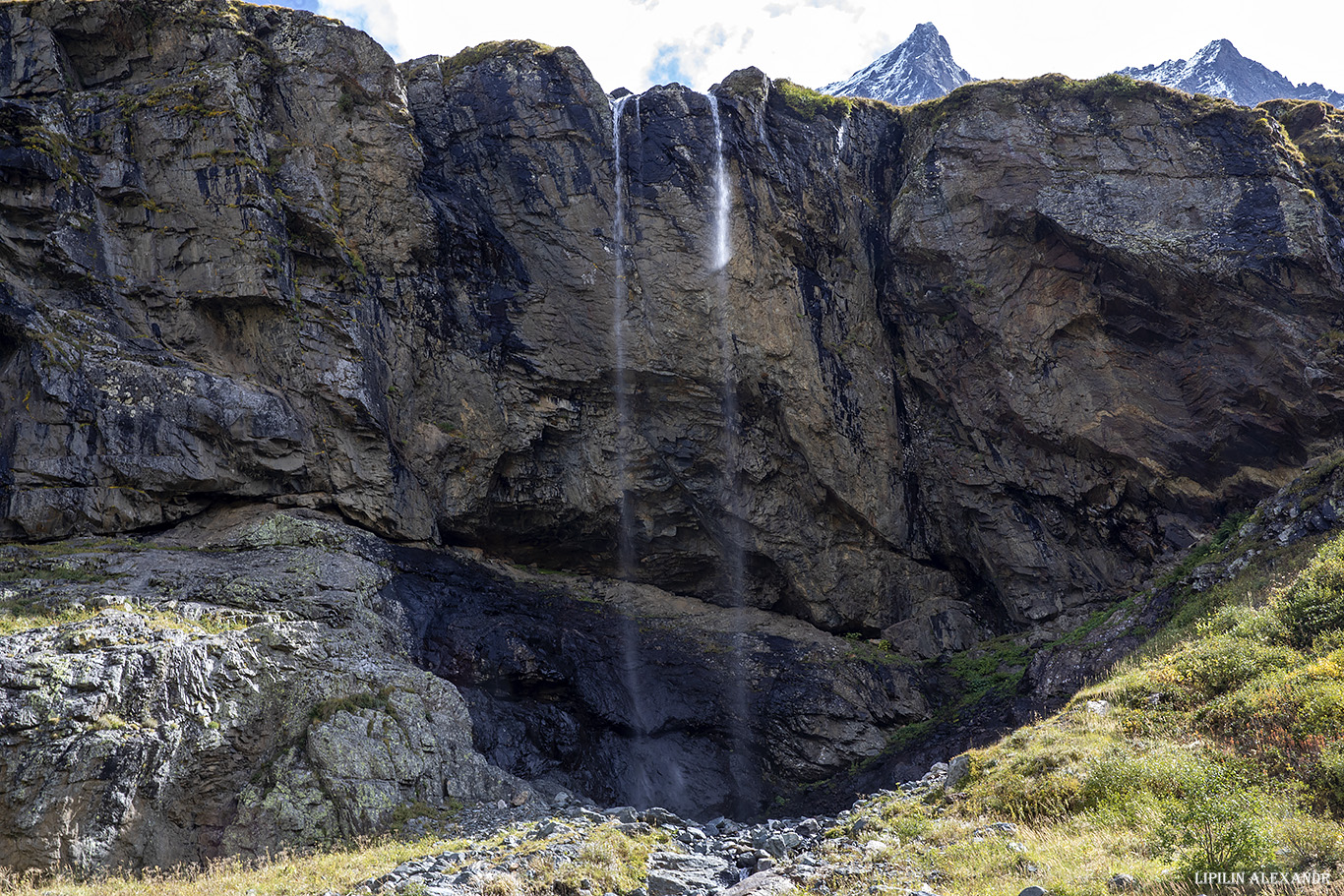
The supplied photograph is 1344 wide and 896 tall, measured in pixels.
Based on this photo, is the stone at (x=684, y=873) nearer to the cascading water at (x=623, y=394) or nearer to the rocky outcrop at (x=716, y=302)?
the cascading water at (x=623, y=394)

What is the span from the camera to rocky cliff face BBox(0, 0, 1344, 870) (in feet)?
66.6

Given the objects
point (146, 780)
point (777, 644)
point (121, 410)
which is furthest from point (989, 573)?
point (121, 410)

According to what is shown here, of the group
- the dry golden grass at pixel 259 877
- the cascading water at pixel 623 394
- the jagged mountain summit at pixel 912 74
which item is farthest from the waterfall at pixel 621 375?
the jagged mountain summit at pixel 912 74

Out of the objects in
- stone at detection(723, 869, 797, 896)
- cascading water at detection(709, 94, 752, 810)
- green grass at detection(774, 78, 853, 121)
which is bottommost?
stone at detection(723, 869, 797, 896)

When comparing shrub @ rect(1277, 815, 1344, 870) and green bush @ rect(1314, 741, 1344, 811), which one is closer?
shrub @ rect(1277, 815, 1344, 870)

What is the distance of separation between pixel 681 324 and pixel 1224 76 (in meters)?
63.9

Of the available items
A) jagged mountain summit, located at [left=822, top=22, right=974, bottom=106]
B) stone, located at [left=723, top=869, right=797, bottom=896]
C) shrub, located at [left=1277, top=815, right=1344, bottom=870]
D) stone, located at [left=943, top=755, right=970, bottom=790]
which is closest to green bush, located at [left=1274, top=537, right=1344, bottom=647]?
A: stone, located at [left=943, top=755, right=970, bottom=790]

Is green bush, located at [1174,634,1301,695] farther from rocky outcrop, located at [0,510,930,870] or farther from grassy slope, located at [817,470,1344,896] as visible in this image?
rocky outcrop, located at [0,510,930,870]

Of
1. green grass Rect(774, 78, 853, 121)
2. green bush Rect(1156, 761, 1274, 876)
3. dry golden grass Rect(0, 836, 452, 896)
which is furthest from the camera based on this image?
green grass Rect(774, 78, 853, 121)

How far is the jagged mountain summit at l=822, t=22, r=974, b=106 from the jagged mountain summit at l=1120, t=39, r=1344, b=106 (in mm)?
13963

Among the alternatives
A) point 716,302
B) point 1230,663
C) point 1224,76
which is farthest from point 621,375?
point 1224,76

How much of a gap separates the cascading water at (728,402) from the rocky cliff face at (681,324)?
0.14m

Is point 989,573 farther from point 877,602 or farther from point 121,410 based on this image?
point 121,410

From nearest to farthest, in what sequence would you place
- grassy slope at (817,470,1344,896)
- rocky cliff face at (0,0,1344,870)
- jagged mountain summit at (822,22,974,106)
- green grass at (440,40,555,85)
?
grassy slope at (817,470,1344,896) < rocky cliff face at (0,0,1344,870) < green grass at (440,40,555,85) < jagged mountain summit at (822,22,974,106)
